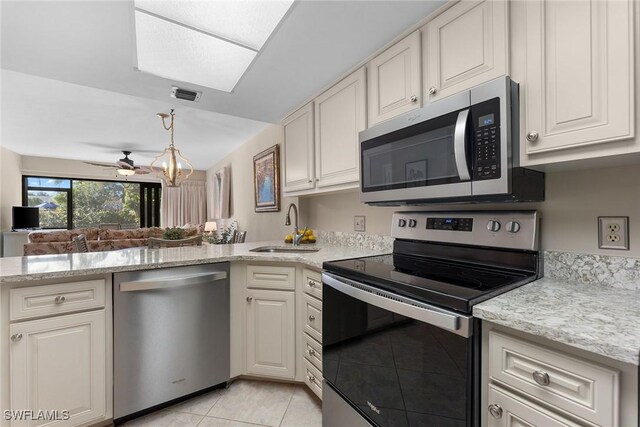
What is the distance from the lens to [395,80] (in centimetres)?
146

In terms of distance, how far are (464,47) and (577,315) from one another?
103 cm

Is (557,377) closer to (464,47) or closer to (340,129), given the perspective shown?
(464,47)

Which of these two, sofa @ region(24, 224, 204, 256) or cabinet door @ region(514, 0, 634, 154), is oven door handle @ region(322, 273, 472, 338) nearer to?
cabinet door @ region(514, 0, 634, 154)

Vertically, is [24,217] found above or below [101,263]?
above

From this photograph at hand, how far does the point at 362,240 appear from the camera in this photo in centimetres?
210

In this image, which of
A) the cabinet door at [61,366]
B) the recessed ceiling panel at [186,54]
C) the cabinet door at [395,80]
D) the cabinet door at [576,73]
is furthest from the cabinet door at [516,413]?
the recessed ceiling panel at [186,54]

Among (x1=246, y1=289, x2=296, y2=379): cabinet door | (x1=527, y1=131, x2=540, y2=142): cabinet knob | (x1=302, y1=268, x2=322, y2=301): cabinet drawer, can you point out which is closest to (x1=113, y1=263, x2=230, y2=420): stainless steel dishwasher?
(x1=246, y1=289, x2=296, y2=379): cabinet door

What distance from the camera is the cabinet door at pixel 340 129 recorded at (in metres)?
1.70

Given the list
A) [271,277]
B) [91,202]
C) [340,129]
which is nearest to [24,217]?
[91,202]

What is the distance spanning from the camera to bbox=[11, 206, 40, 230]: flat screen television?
524cm

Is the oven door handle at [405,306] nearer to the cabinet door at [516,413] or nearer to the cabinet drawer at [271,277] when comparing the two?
the cabinet door at [516,413]

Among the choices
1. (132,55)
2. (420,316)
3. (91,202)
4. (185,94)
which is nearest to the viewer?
(420,316)

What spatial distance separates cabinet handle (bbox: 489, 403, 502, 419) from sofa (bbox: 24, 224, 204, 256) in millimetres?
3817

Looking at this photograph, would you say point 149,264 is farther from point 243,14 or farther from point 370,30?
point 370,30
